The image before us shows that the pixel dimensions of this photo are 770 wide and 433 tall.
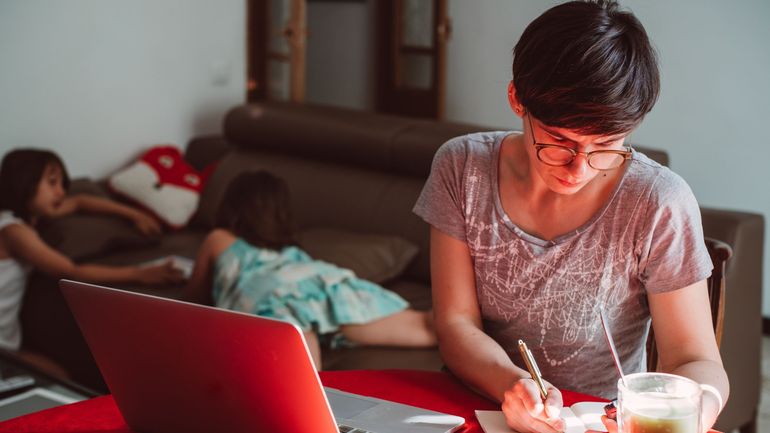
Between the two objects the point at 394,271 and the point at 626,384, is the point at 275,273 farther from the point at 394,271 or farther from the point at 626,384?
the point at 626,384

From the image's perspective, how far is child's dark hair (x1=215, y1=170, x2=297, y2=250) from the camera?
2.56 meters

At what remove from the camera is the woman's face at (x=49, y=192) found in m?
3.08

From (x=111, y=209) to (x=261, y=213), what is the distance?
3.46 feet

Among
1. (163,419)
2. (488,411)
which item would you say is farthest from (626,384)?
(163,419)

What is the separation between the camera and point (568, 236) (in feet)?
4.33

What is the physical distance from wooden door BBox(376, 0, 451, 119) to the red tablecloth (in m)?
3.99

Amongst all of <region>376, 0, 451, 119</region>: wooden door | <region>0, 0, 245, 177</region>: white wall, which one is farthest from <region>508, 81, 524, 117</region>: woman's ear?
<region>376, 0, 451, 119</region>: wooden door

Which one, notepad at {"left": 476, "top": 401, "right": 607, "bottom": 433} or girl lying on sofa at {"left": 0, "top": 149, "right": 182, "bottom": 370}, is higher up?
notepad at {"left": 476, "top": 401, "right": 607, "bottom": 433}

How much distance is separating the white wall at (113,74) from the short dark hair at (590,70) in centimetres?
280

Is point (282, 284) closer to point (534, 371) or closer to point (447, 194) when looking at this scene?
point (447, 194)

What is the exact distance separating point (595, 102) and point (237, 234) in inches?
64.3

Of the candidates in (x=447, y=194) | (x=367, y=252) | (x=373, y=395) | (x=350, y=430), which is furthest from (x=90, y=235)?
(x=350, y=430)

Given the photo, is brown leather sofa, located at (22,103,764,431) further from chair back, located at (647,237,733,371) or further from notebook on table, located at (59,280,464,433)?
notebook on table, located at (59,280,464,433)

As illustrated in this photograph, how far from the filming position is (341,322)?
7.78ft
